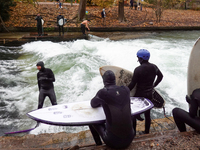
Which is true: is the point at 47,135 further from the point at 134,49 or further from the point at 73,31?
the point at 73,31

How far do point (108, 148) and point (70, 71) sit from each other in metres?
5.98

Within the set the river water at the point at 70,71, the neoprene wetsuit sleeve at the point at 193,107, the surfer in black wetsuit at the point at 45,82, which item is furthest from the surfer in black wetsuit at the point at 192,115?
the surfer in black wetsuit at the point at 45,82

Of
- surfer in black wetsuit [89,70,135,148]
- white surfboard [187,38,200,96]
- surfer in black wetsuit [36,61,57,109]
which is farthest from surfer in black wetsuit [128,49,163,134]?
surfer in black wetsuit [36,61,57,109]

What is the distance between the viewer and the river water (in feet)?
16.9

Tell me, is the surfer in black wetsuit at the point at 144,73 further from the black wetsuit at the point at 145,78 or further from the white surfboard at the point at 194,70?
the white surfboard at the point at 194,70

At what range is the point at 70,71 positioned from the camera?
8.10m

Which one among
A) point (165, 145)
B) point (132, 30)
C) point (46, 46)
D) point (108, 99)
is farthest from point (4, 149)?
point (132, 30)

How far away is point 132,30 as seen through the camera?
17.2 meters

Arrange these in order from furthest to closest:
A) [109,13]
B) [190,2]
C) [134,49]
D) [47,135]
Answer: [190,2] < [109,13] < [134,49] < [47,135]

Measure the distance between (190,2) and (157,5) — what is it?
495 inches

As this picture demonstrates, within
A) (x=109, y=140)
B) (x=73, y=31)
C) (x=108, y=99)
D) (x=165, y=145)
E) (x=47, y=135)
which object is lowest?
(x=47, y=135)

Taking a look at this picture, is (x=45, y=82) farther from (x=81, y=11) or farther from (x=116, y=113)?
(x=81, y=11)

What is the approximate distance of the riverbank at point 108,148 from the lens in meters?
2.53

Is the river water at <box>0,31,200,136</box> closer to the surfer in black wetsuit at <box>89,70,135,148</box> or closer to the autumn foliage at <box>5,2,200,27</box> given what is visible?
the surfer in black wetsuit at <box>89,70,135,148</box>
